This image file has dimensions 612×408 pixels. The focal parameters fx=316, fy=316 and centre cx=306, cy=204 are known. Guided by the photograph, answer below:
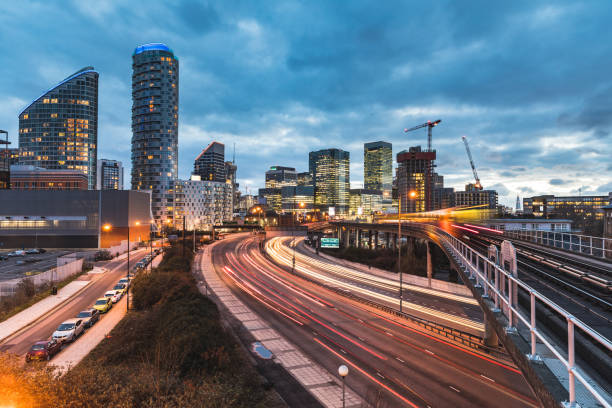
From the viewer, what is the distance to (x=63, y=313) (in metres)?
33.2

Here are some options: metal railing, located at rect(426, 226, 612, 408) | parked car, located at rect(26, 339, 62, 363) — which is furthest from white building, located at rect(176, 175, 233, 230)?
metal railing, located at rect(426, 226, 612, 408)

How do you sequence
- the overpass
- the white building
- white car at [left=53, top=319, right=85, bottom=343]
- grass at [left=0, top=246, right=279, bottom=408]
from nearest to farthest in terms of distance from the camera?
the overpass < grass at [left=0, top=246, right=279, bottom=408] < white car at [left=53, top=319, right=85, bottom=343] < the white building

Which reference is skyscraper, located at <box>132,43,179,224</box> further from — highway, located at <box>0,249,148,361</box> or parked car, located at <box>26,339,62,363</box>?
parked car, located at <box>26,339,62,363</box>

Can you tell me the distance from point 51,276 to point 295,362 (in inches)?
1616

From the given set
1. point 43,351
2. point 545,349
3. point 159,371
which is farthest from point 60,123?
point 545,349

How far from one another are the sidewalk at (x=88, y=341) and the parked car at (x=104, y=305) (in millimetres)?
491

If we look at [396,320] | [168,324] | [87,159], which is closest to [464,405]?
[396,320]

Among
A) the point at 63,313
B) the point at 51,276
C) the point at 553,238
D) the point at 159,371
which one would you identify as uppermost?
the point at 553,238

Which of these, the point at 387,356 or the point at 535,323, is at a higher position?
the point at 535,323

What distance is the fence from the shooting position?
37628 millimetres

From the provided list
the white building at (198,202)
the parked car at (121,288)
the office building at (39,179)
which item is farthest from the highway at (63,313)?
the office building at (39,179)

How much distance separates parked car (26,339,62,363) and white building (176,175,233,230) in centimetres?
13025

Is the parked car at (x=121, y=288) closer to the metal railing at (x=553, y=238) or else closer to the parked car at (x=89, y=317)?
the parked car at (x=89, y=317)

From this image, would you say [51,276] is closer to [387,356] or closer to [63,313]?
[63,313]
